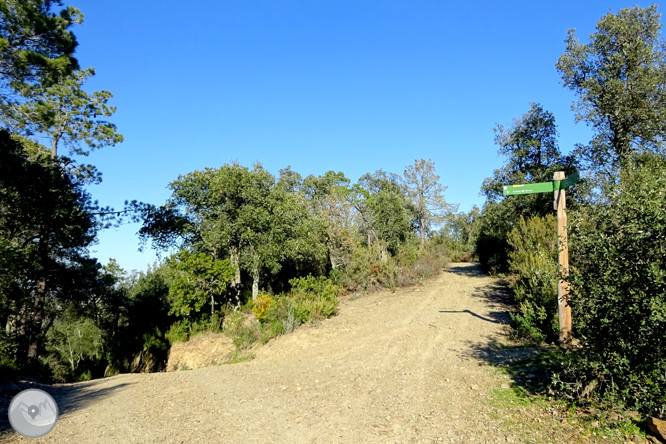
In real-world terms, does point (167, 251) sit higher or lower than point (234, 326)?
higher

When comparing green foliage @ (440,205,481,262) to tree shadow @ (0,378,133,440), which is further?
green foliage @ (440,205,481,262)

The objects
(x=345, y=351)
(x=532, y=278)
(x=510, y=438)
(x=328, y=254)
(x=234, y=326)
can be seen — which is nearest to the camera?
(x=510, y=438)

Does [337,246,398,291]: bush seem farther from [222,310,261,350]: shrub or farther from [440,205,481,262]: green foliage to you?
[440,205,481,262]: green foliage

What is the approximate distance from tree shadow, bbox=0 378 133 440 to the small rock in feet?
26.6

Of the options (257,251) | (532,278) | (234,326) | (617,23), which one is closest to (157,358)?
(234,326)

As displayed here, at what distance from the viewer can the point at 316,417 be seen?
5.96m

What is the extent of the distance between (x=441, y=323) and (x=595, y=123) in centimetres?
1003

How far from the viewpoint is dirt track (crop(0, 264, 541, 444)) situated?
530 cm

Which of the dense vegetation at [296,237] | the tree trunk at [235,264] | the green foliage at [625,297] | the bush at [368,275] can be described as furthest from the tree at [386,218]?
the green foliage at [625,297]

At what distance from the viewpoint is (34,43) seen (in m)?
8.94

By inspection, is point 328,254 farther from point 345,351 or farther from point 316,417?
point 316,417

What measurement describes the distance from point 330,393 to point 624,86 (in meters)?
14.7

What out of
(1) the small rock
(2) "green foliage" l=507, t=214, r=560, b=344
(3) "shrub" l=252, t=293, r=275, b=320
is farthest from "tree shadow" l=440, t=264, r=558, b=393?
(3) "shrub" l=252, t=293, r=275, b=320

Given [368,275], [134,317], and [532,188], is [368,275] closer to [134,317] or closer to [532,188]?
[532,188]
